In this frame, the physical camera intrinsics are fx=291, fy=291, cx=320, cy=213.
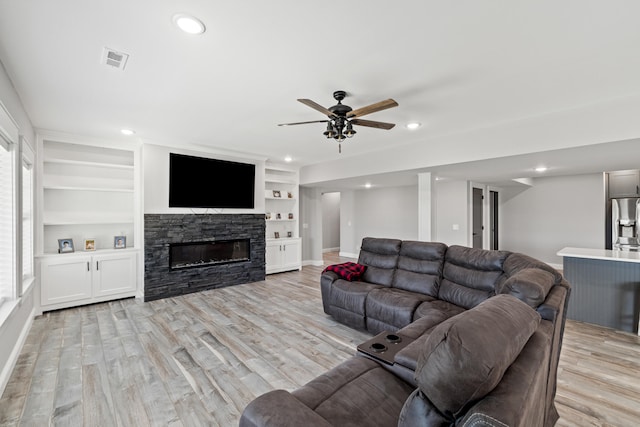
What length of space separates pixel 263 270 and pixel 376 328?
3307 mm

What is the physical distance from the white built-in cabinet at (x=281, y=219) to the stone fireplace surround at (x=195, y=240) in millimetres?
562

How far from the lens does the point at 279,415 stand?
1130 mm

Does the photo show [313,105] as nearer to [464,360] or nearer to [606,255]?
[464,360]

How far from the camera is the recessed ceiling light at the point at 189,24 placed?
1.74 metres

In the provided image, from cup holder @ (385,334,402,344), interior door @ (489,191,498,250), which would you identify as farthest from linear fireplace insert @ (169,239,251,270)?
interior door @ (489,191,498,250)

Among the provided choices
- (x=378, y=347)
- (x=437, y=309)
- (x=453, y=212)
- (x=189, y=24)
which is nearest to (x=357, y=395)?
(x=378, y=347)

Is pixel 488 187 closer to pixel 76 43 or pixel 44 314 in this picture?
pixel 76 43

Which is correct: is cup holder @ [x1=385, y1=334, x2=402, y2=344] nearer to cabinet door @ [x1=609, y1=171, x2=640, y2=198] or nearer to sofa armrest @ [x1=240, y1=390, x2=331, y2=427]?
sofa armrest @ [x1=240, y1=390, x2=331, y2=427]

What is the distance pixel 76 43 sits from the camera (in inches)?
79.9

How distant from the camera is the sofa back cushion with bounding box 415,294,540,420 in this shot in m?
0.87

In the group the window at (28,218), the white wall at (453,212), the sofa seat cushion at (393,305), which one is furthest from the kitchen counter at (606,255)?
the window at (28,218)

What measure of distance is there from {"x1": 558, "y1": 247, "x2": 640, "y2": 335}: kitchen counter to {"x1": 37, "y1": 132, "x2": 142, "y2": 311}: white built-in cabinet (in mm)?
6344

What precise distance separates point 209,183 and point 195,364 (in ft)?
11.1

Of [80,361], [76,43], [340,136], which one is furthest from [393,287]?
[76,43]
